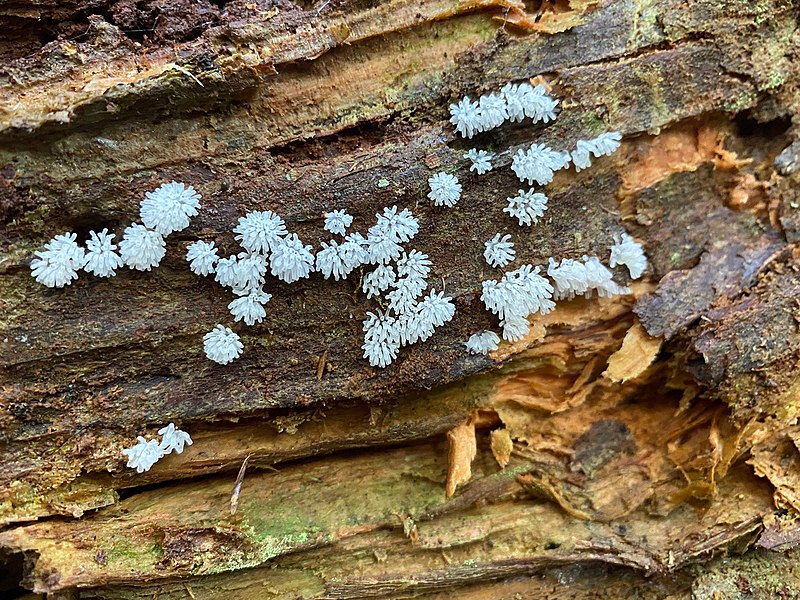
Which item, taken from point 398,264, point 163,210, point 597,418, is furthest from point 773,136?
point 163,210

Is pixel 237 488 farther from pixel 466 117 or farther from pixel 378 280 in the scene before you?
pixel 466 117

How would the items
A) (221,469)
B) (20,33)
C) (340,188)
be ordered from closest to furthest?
(20,33) < (340,188) < (221,469)

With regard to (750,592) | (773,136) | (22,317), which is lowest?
(750,592)

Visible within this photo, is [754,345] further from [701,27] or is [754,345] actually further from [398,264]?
[398,264]

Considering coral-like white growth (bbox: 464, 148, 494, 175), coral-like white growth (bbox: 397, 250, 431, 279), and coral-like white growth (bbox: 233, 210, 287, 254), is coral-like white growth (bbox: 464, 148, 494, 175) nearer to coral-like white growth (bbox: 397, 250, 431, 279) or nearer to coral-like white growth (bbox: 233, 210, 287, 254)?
coral-like white growth (bbox: 397, 250, 431, 279)

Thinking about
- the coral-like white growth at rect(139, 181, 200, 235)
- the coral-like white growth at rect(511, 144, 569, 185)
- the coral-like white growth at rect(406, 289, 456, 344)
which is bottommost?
the coral-like white growth at rect(406, 289, 456, 344)

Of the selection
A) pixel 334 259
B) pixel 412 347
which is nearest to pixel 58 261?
pixel 334 259

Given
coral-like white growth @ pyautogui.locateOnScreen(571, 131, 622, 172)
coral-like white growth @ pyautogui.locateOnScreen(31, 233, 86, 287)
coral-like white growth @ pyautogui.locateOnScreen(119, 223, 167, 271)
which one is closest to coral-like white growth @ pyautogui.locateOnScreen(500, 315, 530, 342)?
coral-like white growth @ pyautogui.locateOnScreen(571, 131, 622, 172)
